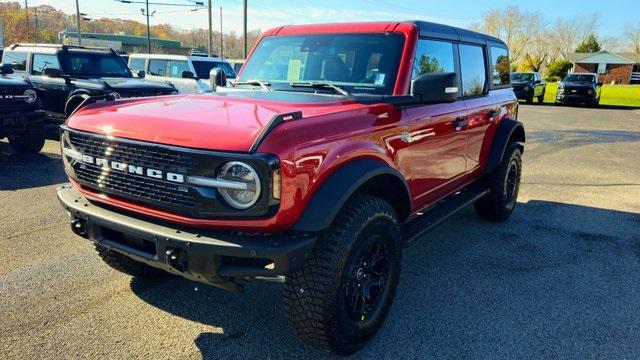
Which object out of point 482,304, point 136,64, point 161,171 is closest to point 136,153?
point 161,171

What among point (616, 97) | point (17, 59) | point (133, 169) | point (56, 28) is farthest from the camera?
point (56, 28)

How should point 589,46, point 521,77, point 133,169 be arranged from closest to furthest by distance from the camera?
point 133,169 < point 521,77 < point 589,46

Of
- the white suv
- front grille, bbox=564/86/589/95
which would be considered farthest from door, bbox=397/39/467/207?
front grille, bbox=564/86/589/95

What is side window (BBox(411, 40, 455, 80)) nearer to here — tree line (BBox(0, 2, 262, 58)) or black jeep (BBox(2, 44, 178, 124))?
black jeep (BBox(2, 44, 178, 124))

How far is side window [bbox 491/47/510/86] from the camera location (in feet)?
17.1

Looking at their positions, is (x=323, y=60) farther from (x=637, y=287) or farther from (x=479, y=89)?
(x=637, y=287)

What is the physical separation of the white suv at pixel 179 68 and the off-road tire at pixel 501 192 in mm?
8589

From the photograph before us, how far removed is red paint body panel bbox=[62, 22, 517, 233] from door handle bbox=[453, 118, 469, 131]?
0.14ft

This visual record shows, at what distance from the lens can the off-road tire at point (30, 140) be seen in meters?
8.30

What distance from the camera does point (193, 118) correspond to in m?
2.66

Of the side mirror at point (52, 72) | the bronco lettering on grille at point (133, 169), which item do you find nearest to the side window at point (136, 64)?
the side mirror at point (52, 72)

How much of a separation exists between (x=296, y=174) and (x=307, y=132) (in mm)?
245

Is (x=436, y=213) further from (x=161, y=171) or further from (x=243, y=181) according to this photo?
(x=161, y=171)

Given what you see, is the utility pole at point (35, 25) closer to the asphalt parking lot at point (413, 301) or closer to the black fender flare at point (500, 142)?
the asphalt parking lot at point (413, 301)
